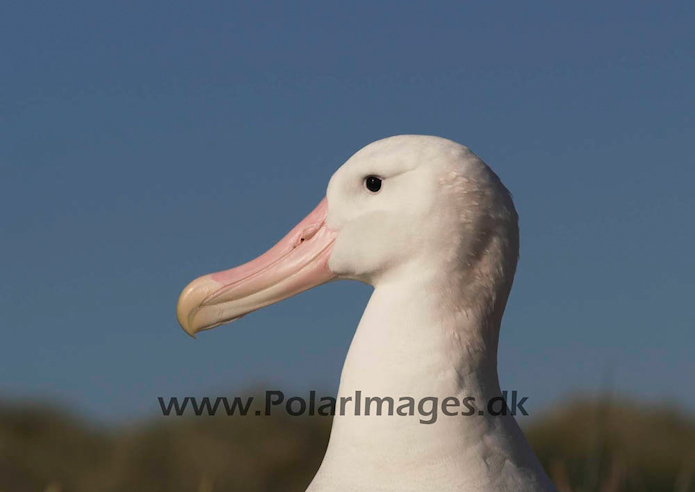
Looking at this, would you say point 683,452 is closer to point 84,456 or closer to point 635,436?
point 635,436

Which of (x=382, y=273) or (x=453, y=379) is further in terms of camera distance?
(x=382, y=273)

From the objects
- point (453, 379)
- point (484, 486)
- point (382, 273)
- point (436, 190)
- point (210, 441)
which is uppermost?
point (210, 441)

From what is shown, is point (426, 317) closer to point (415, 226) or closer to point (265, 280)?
point (415, 226)

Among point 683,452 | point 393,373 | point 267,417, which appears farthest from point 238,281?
point 683,452

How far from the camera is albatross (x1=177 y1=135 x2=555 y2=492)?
303 cm

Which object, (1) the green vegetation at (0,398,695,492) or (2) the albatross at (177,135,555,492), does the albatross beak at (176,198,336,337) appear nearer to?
(2) the albatross at (177,135,555,492)

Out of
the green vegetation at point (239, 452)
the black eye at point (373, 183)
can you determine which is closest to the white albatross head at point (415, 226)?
the black eye at point (373, 183)

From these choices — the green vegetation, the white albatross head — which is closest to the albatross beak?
the white albatross head

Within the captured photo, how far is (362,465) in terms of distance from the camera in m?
3.09

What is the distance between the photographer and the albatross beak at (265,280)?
12.2 ft

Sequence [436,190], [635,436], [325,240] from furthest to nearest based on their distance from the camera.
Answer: [635,436]
[325,240]
[436,190]

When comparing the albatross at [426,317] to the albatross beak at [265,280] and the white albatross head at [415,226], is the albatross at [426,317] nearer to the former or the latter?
the white albatross head at [415,226]

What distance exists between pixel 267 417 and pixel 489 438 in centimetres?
532

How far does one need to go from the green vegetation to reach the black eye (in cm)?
439
